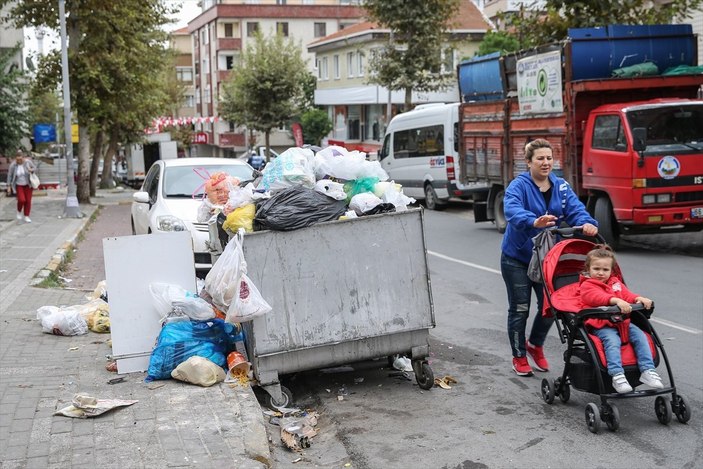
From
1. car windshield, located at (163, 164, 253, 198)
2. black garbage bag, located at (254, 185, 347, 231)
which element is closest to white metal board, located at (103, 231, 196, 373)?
black garbage bag, located at (254, 185, 347, 231)

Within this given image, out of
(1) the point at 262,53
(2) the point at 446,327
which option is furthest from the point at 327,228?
(1) the point at 262,53

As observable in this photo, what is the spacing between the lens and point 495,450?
556 cm

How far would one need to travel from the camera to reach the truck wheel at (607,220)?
14625 mm

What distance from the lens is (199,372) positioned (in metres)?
6.62

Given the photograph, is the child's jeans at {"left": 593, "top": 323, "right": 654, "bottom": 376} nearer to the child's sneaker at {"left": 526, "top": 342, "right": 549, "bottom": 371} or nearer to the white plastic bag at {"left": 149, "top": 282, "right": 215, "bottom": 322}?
the child's sneaker at {"left": 526, "top": 342, "right": 549, "bottom": 371}

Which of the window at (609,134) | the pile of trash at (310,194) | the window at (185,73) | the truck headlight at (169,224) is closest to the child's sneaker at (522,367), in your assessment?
the pile of trash at (310,194)

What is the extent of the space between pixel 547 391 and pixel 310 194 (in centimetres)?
218

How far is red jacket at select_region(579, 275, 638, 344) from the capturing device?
577 centimetres

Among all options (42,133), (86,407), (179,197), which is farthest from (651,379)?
(42,133)

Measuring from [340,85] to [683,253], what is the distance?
45145 mm

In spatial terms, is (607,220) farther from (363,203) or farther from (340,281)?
(340,281)

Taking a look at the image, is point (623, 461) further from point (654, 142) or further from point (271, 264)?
point (654, 142)

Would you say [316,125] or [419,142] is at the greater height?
[316,125]

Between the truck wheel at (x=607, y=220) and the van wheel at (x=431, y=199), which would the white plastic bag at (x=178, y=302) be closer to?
the truck wheel at (x=607, y=220)
